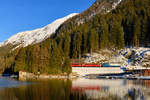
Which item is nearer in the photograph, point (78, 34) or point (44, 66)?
point (44, 66)

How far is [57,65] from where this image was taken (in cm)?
11356

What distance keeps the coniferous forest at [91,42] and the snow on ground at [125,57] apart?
5555 mm

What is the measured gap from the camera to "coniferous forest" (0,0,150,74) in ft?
380

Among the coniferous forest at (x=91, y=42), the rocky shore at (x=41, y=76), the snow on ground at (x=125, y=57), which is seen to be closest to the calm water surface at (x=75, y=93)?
the rocky shore at (x=41, y=76)

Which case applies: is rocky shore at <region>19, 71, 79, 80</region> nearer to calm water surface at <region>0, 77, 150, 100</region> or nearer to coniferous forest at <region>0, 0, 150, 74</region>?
coniferous forest at <region>0, 0, 150, 74</region>

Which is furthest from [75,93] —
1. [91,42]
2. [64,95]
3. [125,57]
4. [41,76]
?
[91,42]

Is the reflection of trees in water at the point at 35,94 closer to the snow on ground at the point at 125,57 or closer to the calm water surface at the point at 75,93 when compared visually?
the calm water surface at the point at 75,93

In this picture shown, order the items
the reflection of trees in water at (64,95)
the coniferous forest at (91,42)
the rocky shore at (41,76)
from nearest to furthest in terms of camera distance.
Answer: the reflection of trees in water at (64,95), the rocky shore at (41,76), the coniferous forest at (91,42)

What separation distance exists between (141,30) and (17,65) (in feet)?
285

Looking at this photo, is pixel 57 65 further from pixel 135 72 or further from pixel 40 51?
pixel 135 72

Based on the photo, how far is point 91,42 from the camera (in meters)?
134

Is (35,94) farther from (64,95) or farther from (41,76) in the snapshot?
(41,76)

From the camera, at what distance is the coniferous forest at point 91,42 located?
380 ft

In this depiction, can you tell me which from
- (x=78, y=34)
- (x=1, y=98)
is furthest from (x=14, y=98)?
(x=78, y=34)
